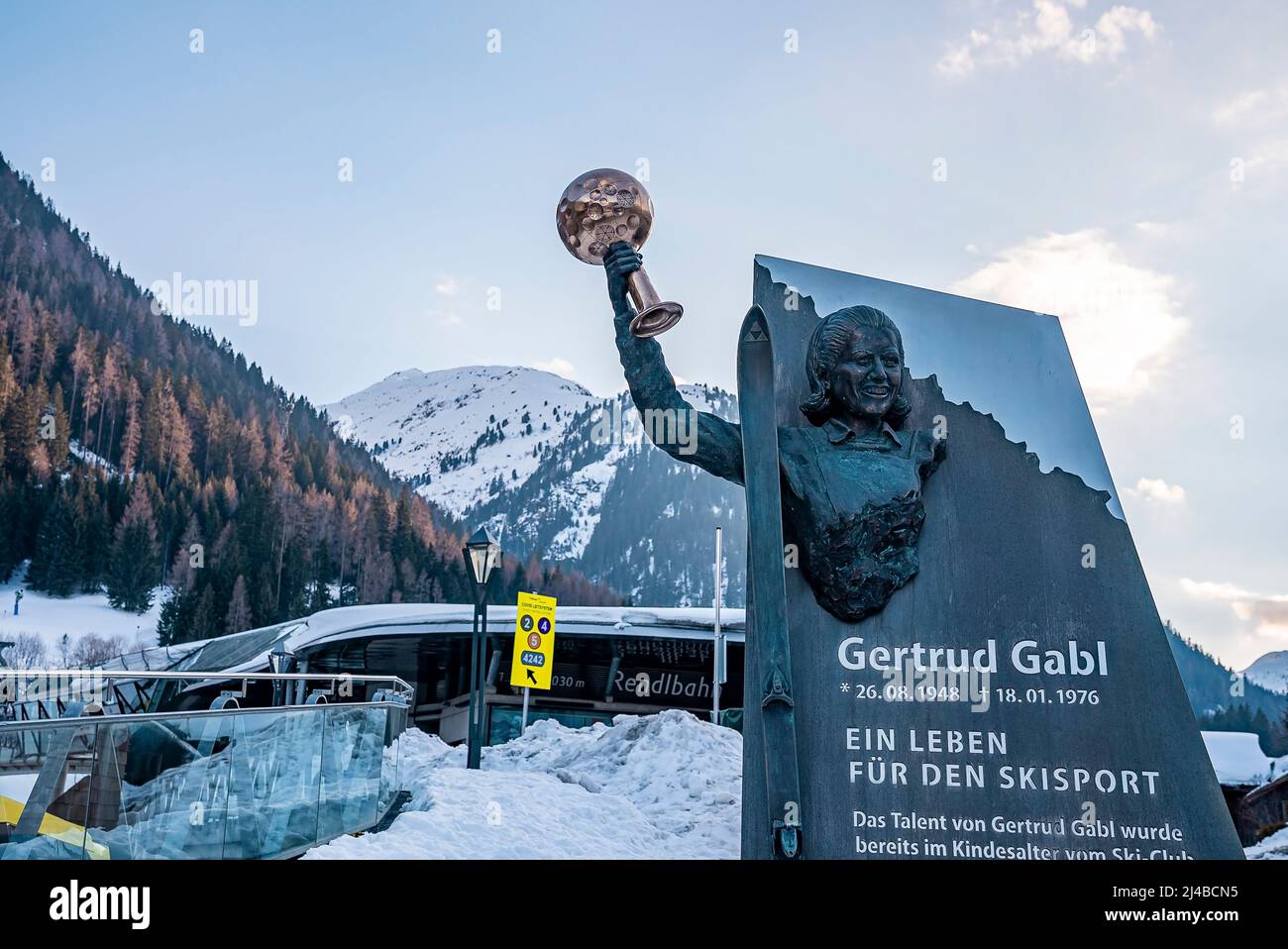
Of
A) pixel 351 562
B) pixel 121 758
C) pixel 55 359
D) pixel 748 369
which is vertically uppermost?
pixel 55 359

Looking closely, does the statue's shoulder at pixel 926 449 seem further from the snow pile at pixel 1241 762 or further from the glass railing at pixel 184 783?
the snow pile at pixel 1241 762

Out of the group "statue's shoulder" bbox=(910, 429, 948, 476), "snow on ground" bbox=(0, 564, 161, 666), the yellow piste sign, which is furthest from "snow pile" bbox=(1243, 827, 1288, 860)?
"snow on ground" bbox=(0, 564, 161, 666)

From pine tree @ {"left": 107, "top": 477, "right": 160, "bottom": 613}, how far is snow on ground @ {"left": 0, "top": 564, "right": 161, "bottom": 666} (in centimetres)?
75

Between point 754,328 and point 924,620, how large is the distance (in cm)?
152

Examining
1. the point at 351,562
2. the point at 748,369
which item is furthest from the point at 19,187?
the point at 748,369

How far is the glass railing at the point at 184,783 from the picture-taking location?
447cm

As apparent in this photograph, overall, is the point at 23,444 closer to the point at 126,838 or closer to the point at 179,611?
the point at 179,611

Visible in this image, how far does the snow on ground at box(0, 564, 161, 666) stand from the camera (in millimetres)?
60312

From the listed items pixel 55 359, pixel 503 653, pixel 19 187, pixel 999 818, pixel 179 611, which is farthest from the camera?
pixel 19 187

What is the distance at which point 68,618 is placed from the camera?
62.8 meters

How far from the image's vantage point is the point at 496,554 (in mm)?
13094

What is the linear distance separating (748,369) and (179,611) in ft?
197

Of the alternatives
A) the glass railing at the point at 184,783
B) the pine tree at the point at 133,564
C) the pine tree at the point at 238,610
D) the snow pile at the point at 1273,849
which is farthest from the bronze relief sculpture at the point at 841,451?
the pine tree at the point at 133,564

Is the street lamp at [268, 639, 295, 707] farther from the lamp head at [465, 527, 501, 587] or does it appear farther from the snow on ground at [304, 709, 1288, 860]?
the lamp head at [465, 527, 501, 587]
